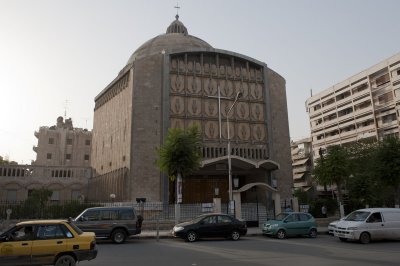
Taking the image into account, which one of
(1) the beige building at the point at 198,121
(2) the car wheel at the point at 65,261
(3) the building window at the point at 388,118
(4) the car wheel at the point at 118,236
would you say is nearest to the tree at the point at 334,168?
(1) the beige building at the point at 198,121

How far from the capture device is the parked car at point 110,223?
17266 mm

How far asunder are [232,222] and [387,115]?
2067 inches

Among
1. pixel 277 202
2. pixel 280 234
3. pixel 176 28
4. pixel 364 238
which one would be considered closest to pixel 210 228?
pixel 280 234

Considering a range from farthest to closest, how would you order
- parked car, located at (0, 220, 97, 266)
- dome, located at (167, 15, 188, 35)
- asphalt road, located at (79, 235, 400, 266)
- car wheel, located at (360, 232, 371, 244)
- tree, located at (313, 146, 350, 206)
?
1. dome, located at (167, 15, 188, 35)
2. tree, located at (313, 146, 350, 206)
3. car wheel, located at (360, 232, 371, 244)
4. asphalt road, located at (79, 235, 400, 266)
5. parked car, located at (0, 220, 97, 266)

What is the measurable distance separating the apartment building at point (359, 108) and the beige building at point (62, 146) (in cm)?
5086

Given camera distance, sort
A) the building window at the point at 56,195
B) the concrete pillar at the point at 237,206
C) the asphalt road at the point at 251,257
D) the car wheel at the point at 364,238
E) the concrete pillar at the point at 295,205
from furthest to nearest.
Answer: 1. the building window at the point at 56,195
2. the concrete pillar at the point at 295,205
3. the concrete pillar at the point at 237,206
4. the car wheel at the point at 364,238
5. the asphalt road at the point at 251,257

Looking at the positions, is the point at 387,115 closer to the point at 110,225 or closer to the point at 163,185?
the point at 163,185

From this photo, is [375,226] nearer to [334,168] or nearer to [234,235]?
[234,235]

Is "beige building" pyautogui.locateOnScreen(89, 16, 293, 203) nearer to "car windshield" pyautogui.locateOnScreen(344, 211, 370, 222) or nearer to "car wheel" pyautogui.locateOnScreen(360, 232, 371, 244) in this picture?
"car windshield" pyautogui.locateOnScreen(344, 211, 370, 222)

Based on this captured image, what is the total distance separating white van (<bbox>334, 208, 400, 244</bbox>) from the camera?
17.0 meters

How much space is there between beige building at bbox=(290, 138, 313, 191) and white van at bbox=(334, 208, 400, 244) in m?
64.4

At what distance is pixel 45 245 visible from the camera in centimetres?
952

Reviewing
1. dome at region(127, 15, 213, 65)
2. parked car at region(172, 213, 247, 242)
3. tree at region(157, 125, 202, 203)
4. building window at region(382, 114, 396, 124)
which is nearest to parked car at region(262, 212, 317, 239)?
parked car at region(172, 213, 247, 242)

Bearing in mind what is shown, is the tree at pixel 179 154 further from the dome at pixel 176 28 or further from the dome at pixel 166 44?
the dome at pixel 176 28
